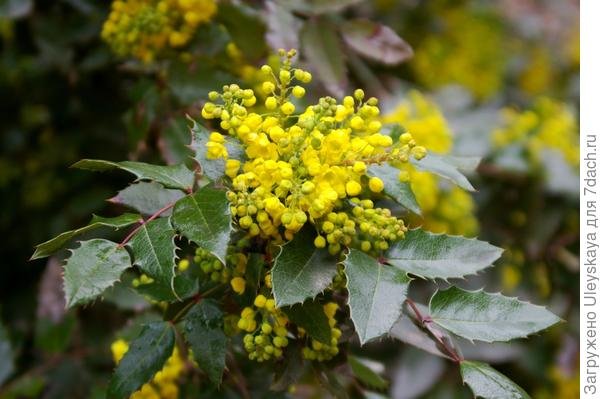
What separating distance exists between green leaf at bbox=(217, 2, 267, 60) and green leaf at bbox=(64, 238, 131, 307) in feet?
2.31

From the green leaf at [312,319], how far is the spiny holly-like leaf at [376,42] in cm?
73

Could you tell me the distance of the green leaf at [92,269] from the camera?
0.91m

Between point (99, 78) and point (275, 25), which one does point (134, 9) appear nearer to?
point (275, 25)

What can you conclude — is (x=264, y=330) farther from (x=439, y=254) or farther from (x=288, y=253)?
(x=439, y=254)

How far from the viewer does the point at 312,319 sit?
990mm

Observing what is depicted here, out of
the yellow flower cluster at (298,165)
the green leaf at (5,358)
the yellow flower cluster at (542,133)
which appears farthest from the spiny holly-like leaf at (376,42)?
the green leaf at (5,358)

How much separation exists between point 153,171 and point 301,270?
0.25 metres

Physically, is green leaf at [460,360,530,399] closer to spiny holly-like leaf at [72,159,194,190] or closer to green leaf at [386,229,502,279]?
green leaf at [386,229,502,279]

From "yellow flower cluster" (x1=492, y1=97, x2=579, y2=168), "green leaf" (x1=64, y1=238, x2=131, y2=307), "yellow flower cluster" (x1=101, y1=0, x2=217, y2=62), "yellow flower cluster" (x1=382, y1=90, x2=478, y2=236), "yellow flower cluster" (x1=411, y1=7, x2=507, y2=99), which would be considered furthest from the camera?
"yellow flower cluster" (x1=411, y1=7, x2=507, y2=99)

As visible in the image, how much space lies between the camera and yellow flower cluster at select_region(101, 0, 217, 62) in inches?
58.2

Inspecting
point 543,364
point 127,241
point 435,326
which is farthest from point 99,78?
point 543,364

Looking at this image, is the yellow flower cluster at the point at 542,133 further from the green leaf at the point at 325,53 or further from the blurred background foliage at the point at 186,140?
the green leaf at the point at 325,53

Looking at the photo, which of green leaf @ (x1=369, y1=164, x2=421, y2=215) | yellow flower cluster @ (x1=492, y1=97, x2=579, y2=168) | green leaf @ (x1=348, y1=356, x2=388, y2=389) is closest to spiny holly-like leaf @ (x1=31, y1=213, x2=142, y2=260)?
green leaf @ (x1=369, y1=164, x2=421, y2=215)

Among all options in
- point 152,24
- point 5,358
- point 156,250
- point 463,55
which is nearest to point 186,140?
point 152,24
